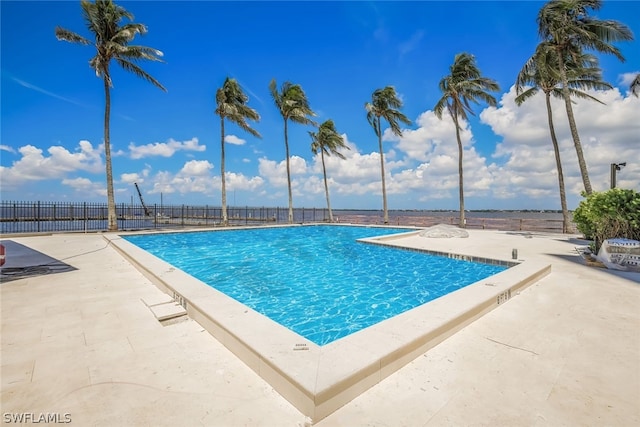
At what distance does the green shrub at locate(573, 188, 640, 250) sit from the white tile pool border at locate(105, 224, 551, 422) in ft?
16.6

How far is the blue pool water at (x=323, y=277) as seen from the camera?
173 inches

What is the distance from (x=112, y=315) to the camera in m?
3.55

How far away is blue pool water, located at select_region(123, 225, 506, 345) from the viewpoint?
14.4ft

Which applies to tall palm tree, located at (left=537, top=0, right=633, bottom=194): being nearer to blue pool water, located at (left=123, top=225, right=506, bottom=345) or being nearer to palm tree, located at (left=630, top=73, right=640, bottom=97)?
palm tree, located at (left=630, top=73, right=640, bottom=97)

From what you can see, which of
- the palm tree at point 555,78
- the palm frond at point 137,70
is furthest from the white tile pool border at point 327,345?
the palm tree at point 555,78

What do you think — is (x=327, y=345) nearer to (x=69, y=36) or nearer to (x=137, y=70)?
(x=137, y=70)

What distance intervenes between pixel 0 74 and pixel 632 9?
2536 centimetres

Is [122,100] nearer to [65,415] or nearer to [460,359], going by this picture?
[65,415]

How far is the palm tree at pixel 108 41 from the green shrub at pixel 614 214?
17917 mm

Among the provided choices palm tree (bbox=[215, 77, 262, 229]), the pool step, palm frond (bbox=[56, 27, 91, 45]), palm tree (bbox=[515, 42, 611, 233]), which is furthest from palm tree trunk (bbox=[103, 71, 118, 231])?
palm tree (bbox=[515, 42, 611, 233])

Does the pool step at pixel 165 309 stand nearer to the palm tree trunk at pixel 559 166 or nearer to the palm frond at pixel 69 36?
the palm frond at pixel 69 36

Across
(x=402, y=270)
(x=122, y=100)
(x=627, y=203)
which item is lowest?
(x=402, y=270)

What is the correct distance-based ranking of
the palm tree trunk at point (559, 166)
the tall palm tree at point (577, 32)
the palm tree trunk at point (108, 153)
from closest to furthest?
the tall palm tree at point (577, 32) < the palm tree trunk at point (108, 153) < the palm tree trunk at point (559, 166)

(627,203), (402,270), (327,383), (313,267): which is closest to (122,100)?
(313,267)
